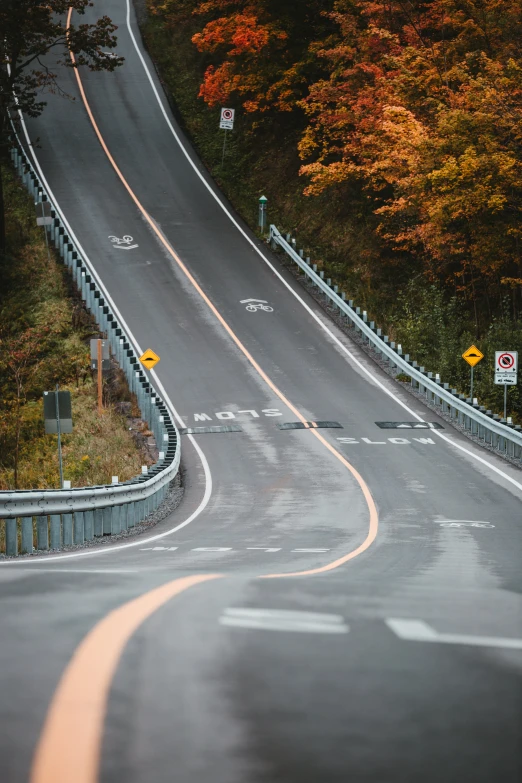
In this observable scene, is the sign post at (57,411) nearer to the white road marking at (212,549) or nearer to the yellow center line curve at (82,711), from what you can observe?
the white road marking at (212,549)

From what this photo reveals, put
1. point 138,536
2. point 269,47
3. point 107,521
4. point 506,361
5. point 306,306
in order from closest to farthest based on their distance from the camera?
1. point 107,521
2. point 138,536
3. point 506,361
4. point 306,306
5. point 269,47

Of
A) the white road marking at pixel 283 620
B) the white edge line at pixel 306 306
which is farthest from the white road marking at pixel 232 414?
the white road marking at pixel 283 620

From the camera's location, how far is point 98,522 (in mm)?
16234

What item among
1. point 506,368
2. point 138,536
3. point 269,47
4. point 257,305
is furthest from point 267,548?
point 269,47

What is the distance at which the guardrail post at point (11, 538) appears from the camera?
13336mm

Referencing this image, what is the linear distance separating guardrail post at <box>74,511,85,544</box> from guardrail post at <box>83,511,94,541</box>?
0.20 metres

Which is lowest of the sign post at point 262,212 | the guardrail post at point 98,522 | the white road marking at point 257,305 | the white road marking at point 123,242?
the guardrail post at point 98,522

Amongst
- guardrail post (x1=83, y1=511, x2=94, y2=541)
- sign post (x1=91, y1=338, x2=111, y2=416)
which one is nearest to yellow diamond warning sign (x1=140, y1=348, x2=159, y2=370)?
sign post (x1=91, y1=338, x2=111, y2=416)

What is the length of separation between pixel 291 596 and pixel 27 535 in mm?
9479

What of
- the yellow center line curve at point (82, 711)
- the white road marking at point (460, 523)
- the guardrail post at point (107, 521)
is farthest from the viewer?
the guardrail post at point (107, 521)

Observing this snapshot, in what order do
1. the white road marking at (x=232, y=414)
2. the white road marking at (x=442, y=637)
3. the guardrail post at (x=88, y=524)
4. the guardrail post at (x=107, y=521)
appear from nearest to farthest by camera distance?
the white road marking at (x=442, y=637) < the guardrail post at (x=88, y=524) < the guardrail post at (x=107, y=521) < the white road marking at (x=232, y=414)

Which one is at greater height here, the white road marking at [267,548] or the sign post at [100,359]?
the sign post at [100,359]

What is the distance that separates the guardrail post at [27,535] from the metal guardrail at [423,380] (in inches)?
599

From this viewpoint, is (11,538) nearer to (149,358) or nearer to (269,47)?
(149,358)
